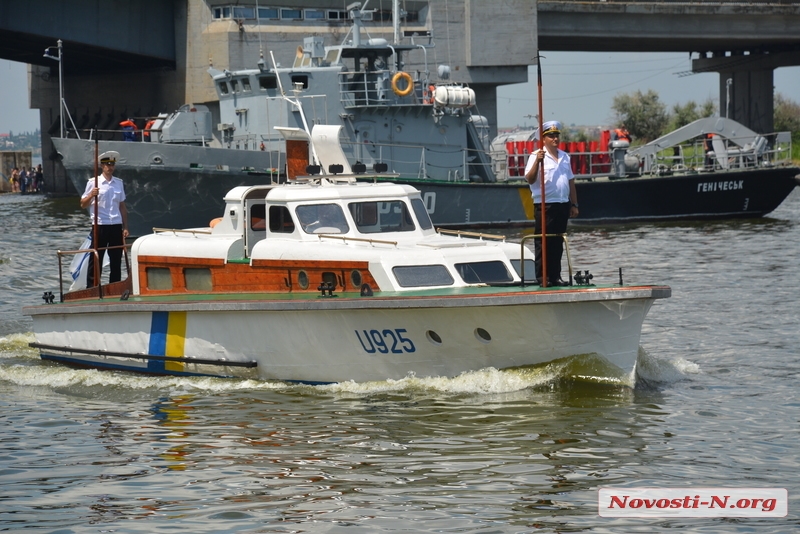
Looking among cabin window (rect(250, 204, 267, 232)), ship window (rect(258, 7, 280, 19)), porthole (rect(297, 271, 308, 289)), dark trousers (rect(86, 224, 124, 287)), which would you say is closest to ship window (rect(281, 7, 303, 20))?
ship window (rect(258, 7, 280, 19))

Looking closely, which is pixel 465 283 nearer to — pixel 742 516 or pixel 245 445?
pixel 245 445

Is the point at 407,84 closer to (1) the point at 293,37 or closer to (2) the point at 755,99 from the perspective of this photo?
(1) the point at 293,37

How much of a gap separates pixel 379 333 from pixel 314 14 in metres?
40.0

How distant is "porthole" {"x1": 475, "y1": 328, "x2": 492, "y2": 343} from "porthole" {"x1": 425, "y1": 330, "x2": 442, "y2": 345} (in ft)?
1.27

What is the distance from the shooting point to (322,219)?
1337cm

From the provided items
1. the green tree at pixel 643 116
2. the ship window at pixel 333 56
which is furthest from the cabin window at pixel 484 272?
the green tree at pixel 643 116

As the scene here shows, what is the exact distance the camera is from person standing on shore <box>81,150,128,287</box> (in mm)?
14812

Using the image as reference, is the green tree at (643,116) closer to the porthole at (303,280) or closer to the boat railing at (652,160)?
the boat railing at (652,160)

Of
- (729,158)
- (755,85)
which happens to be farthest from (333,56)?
(755,85)

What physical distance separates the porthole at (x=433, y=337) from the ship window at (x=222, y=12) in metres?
38.5

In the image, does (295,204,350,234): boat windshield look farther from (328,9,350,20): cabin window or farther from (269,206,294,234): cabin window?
(328,9,350,20): cabin window

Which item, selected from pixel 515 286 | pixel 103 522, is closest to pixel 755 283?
pixel 515 286

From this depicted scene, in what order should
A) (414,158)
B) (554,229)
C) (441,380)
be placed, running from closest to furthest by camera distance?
1. (441,380)
2. (554,229)
3. (414,158)

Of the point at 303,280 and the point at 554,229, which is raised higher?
the point at 554,229
